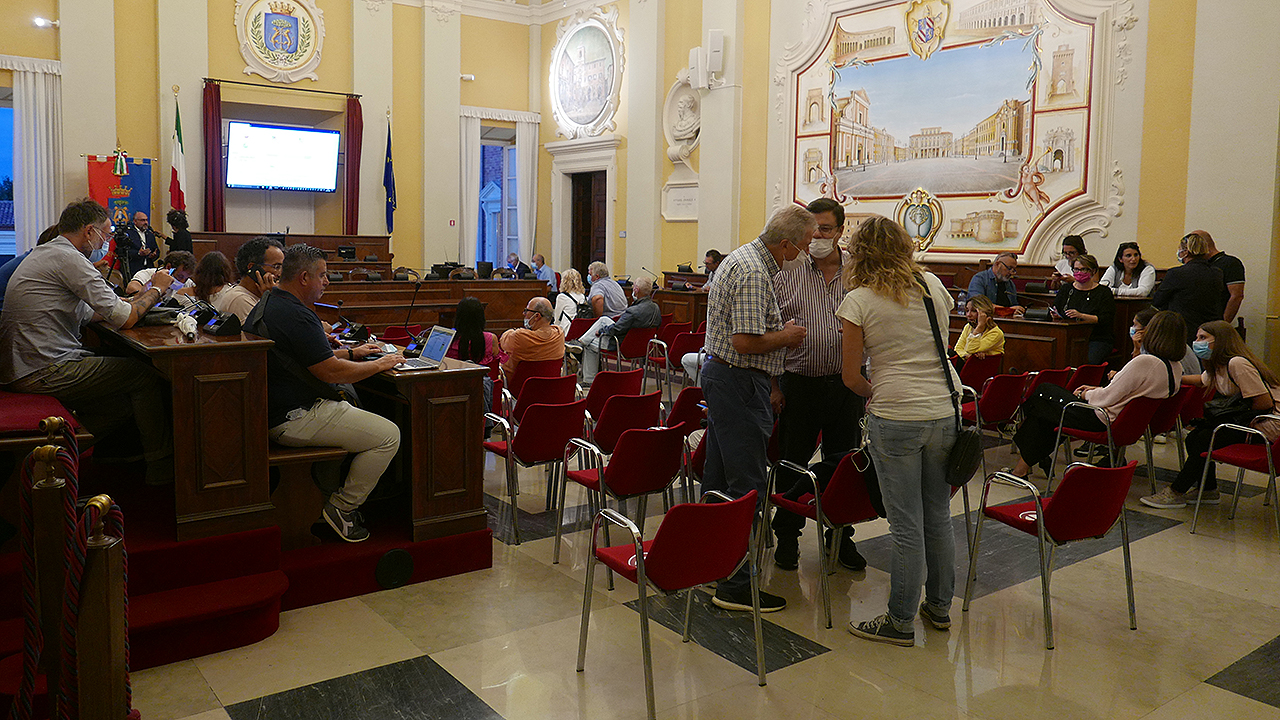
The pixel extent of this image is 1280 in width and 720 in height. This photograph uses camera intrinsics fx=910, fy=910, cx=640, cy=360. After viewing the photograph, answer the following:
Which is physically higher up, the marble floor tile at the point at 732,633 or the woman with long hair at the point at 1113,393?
the woman with long hair at the point at 1113,393

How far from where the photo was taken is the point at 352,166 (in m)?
13.5

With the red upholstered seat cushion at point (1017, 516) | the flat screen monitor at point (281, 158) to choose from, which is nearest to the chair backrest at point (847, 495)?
the red upholstered seat cushion at point (1017, 516)

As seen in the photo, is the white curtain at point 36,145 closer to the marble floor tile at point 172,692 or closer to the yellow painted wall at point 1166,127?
the marble floor tile at point 172,692

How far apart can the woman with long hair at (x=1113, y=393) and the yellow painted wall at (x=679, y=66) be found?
7812 millimetres

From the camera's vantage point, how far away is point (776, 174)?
38.5 feet

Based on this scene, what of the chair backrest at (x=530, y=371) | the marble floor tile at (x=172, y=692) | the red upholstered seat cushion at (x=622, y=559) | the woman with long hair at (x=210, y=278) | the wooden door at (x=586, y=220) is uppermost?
the wooden door at (x=586, y=220)

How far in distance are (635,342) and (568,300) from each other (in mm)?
789

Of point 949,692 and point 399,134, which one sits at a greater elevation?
point 399,134

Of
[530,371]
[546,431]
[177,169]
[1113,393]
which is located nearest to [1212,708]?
[1113,393]

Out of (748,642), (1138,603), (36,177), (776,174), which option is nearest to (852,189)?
(776,174)

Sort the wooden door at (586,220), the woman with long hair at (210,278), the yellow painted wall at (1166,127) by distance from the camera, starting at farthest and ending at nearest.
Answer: the wooden door at (586,220) → the yellow painted wall at (1166,127) → the woman with long hair at (210,278)

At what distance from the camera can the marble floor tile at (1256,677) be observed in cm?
288

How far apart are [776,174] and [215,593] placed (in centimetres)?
972

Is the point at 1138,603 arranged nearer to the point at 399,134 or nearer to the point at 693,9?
the point at 693,9
